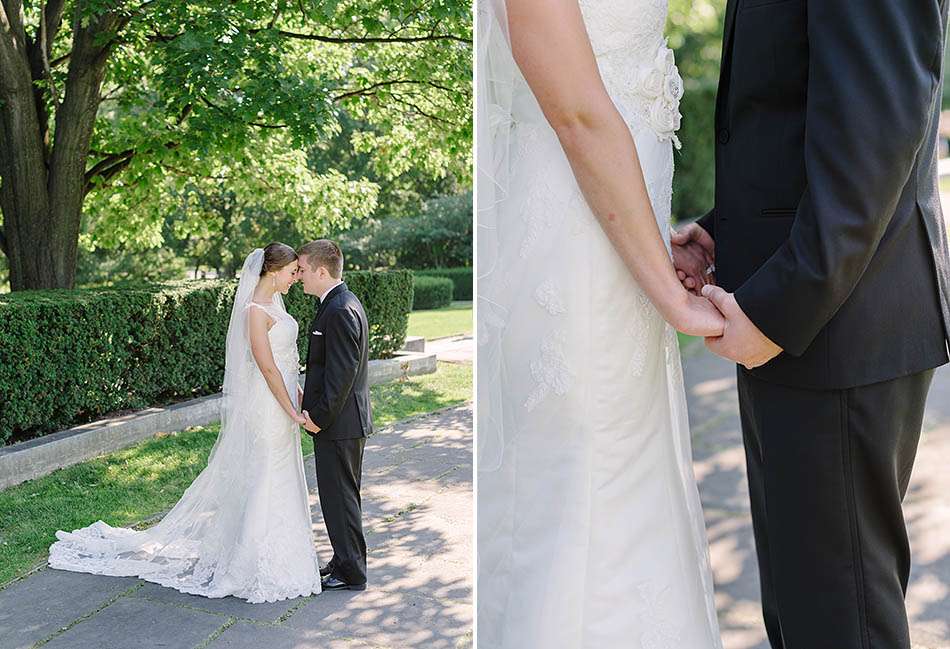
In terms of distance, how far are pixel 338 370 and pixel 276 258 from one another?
0.79 m

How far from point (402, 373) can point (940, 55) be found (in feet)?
39.0

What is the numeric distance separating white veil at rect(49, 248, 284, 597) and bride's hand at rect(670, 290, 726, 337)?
12.5 feet

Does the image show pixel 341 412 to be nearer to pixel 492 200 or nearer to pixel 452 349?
pixel 492 200

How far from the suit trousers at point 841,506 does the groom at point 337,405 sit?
3448 mm

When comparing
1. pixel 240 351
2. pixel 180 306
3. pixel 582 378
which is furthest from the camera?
pixel 180 306

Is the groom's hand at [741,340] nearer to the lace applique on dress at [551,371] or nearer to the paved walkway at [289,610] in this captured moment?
the lace applique on dress at [551,371]

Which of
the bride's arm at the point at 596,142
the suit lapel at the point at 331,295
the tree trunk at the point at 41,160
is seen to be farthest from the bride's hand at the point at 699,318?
the tree trunk at the point at 41,160

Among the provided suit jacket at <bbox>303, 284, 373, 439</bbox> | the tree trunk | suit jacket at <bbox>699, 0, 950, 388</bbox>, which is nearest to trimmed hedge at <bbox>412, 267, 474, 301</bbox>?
the tree trunk

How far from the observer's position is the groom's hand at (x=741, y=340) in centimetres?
159

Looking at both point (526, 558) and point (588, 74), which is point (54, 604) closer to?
point (526, 558)

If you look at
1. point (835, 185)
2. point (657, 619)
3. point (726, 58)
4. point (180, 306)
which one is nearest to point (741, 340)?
point (835, 185)

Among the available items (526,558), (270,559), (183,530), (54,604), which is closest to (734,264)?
(526,558)

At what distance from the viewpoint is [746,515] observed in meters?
3.96

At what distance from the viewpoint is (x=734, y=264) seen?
1.77m
